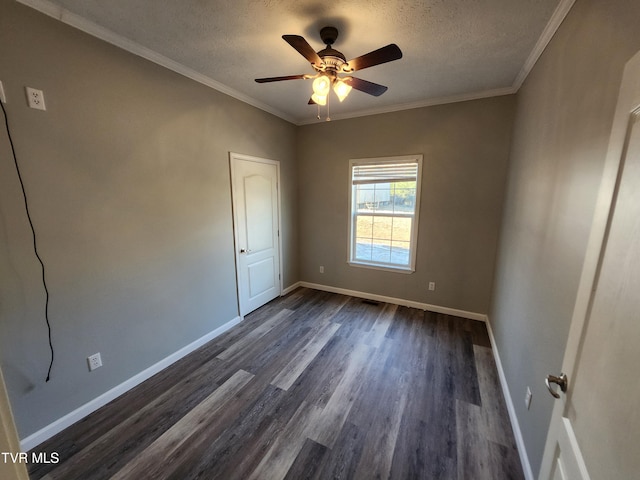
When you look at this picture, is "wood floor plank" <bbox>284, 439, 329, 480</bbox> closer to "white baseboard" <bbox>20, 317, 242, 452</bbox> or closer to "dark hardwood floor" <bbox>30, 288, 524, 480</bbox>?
"dark hardwood floor" <bbox>30, 288, 524, 480</bbox>

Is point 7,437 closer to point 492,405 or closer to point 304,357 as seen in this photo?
point 304,357

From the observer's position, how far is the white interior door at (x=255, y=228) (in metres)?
3.09

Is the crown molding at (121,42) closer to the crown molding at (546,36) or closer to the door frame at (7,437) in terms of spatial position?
the door frame at (7,437)

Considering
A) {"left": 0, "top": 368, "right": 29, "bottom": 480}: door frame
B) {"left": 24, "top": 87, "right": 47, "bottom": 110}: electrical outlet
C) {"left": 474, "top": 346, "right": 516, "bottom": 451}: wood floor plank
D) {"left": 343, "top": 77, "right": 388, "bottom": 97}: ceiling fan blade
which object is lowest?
{"left": 474, "top": 346, "right": 516, "bottom": 451}: wood floor plank

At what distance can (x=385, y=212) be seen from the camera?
144 inches

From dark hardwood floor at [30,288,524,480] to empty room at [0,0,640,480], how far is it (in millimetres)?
17

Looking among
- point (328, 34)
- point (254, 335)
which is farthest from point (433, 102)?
point (254, 335)

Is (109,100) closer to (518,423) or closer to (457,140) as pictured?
(457,140)

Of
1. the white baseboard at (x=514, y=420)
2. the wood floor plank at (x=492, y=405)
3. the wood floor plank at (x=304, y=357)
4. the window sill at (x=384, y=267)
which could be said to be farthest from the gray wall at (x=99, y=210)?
the white baseboard at (x=514, y=420)

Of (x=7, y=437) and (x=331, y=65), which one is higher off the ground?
(x=331, y=65)

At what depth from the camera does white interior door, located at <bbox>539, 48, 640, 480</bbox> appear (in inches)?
23.3

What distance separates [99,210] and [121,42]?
1251 mm

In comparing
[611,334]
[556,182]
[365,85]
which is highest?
[365,85]

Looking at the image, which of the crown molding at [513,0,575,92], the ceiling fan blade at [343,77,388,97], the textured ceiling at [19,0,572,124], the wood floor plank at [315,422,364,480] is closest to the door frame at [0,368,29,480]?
the wood floor plank at [315,422,364,480]
